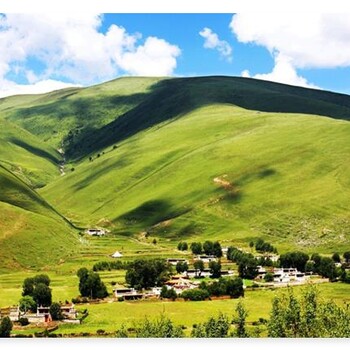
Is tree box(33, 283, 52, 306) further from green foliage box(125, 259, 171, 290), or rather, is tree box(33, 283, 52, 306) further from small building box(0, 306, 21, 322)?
green foliage box(125, 259, 171, 290)

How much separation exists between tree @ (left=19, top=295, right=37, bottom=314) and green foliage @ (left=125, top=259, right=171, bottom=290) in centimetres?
2875

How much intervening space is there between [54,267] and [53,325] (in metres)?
65.6

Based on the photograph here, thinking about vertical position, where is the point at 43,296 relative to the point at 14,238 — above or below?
below

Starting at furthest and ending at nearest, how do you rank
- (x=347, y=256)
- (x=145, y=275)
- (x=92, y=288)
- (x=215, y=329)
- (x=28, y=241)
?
(x=347, y=256)
(x=28, y=241)
(x=145, y=275)
(x=92, y=288)
(x=215, y=329)

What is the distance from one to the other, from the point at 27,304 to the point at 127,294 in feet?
76.9

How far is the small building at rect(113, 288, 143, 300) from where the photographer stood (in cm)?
12812

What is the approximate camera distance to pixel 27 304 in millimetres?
113312

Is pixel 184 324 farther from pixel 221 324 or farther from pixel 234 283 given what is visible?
pixel 234 283

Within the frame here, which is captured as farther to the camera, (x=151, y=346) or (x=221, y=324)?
(x=221, y=324)

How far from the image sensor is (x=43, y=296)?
117062 mm

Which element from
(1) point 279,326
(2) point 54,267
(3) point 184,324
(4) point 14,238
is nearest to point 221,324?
(1) point 279,326

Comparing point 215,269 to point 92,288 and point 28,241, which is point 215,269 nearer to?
point 92,288

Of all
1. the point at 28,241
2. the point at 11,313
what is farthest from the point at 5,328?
the point at 28,241

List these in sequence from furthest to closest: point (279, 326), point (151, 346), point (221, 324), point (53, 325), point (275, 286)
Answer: point (275, 286) → point (53, 325) → point (221, 324) → point (279, 326) → point (151, 346)
